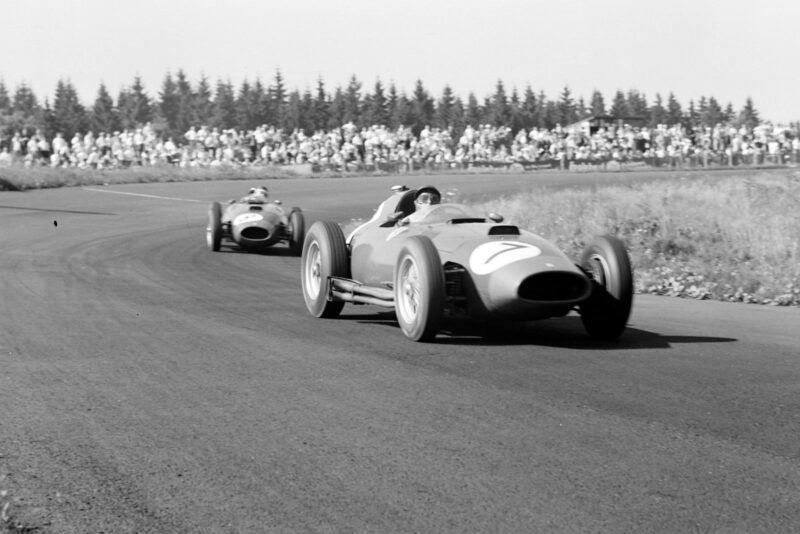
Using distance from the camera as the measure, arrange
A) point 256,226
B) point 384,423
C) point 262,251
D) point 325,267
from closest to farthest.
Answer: point 384,423 → point 325,267 → point 256,226 → point 262,251

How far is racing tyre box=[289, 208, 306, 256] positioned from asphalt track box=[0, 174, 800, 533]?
8.21 meters

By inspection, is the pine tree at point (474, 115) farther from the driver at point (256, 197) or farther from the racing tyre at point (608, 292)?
the racing tyre at point (608, 292)

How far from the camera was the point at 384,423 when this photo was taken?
5.23 meters

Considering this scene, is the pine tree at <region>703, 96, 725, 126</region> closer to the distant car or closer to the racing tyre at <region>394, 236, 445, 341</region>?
the distant car

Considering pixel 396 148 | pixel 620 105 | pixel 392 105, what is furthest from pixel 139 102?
pixel 396 148

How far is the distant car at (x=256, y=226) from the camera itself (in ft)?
61.0

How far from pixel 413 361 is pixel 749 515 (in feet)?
11.9

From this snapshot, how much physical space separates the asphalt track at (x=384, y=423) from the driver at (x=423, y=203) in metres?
1.01

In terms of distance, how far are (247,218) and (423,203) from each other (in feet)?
A: 31.4

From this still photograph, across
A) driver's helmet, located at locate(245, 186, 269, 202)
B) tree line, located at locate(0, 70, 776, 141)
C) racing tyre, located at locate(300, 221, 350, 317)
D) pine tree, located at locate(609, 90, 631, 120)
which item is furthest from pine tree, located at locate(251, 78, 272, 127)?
racing tyre, located at locate(300, 221, 350, 317)

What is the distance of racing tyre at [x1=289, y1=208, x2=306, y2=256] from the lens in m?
18.8

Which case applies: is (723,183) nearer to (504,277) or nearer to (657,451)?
(504,277)

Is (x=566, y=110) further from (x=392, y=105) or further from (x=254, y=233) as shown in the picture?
(x=254, y=233)

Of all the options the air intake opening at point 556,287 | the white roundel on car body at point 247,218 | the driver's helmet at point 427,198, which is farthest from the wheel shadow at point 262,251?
the air intake opening at point 556,287
